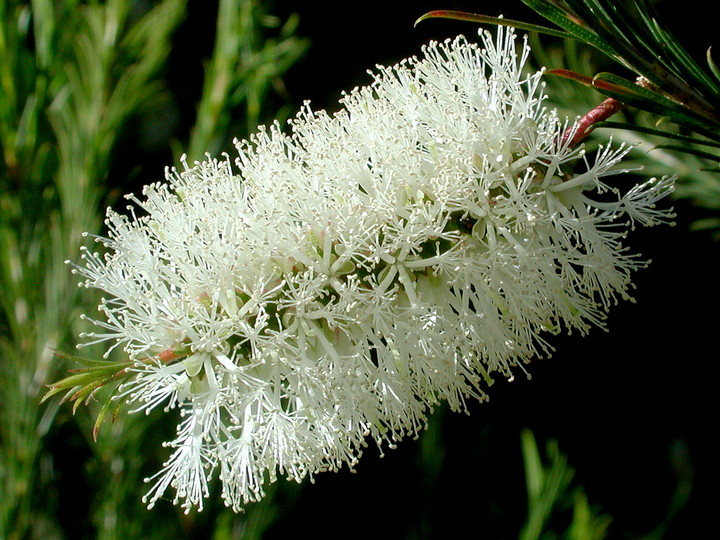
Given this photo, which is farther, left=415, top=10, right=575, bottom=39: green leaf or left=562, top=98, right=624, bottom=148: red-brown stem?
left=562, top=98, right=624, bottom=148: red-brown stem

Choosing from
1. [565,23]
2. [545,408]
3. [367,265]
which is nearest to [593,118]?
[565,23]

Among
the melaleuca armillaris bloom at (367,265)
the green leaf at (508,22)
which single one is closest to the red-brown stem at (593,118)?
the melaleuca armillaris bloom at (367,265)

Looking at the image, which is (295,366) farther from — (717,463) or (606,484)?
(717,463)

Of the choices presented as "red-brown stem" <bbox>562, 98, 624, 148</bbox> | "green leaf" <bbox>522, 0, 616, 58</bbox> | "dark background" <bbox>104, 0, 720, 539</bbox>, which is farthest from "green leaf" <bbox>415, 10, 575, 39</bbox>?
"dark background" <bbox>104, 0, 720, 539</bbox>

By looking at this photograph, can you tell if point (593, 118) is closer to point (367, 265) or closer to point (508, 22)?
point (508, 22)

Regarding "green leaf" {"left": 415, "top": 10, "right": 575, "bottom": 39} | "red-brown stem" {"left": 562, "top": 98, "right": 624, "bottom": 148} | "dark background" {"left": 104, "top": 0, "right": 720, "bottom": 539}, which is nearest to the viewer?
"green leaf" {"left": 415, "top": 10, "right": 575, "bottom": 39}

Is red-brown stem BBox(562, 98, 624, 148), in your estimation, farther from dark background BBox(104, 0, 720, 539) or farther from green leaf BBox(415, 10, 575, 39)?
dark background BBox(104, 0, 720, 539)

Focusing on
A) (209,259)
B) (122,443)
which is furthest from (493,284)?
(122,443)
